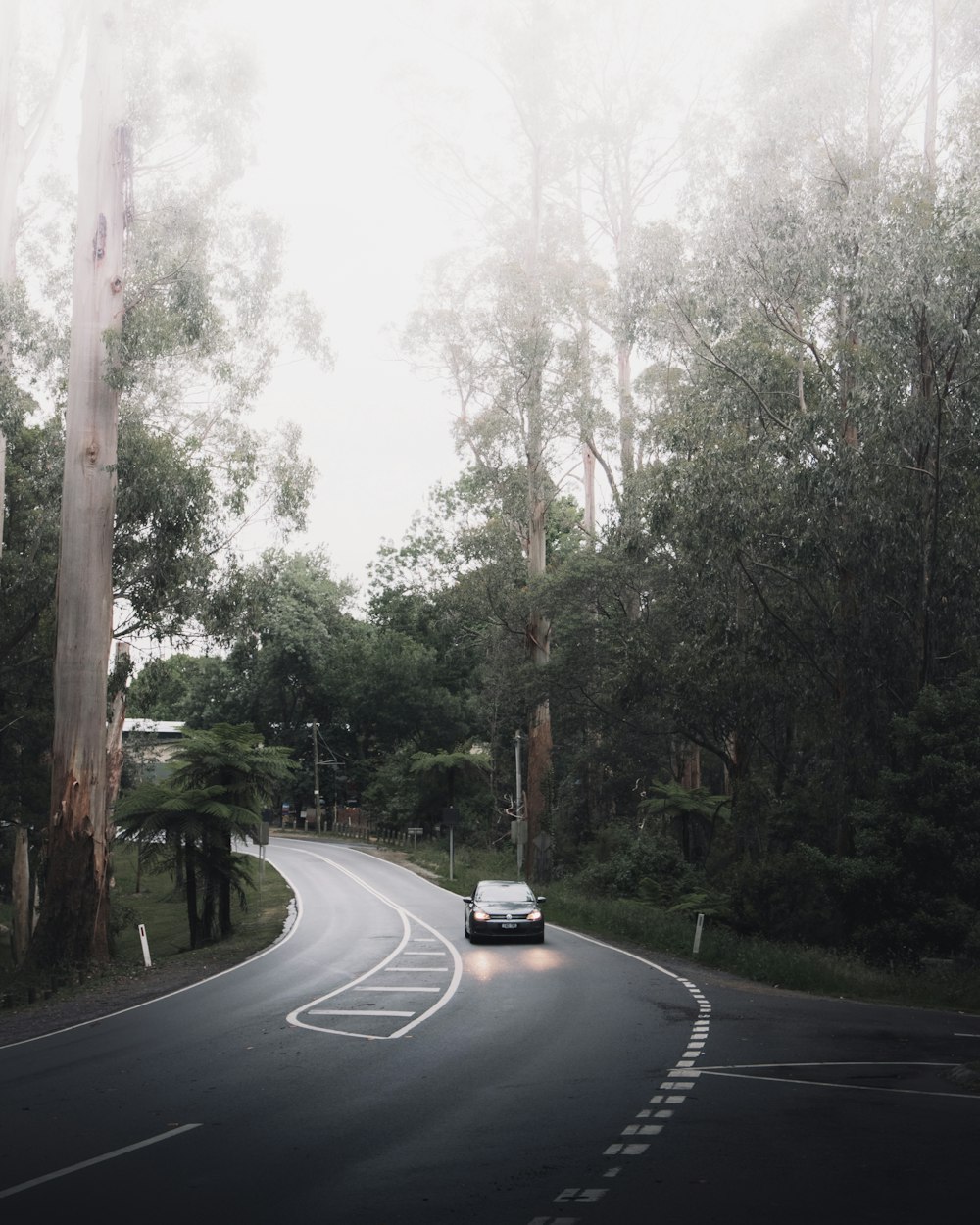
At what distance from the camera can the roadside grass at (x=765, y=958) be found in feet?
66.4

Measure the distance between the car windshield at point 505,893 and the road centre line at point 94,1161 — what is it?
18.7m

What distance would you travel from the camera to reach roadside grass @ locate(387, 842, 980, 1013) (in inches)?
797

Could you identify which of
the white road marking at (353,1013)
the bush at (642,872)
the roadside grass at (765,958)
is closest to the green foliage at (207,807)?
the roadside grass at (765,958)

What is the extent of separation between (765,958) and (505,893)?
7.75m

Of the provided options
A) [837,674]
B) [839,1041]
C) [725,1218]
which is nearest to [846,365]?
[837,674]

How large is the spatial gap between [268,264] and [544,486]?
14941 millimetres

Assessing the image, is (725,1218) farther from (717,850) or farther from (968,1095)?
(717,850)

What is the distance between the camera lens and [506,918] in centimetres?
2752

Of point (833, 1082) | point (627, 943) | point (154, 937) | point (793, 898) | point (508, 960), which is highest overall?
point (793, 898)

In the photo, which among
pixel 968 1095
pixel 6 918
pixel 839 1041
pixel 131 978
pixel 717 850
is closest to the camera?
pixel 968 1095

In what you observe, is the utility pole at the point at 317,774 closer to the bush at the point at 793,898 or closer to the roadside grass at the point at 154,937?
the roadside grass at the point at 154,937

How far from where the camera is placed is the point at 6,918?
41.8 meters

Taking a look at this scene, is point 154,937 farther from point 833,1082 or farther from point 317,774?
point 317,774

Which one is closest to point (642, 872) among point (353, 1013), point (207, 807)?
point (207, 807)
